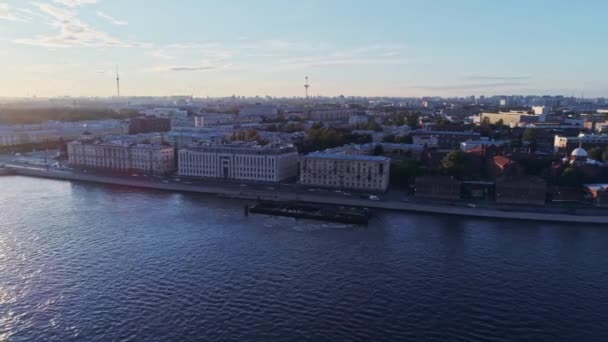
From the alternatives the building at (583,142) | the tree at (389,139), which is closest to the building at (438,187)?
the building at (583,142)

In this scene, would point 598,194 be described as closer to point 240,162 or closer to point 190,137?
point 240,162

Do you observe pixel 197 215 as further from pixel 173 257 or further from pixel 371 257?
pixel 371 257

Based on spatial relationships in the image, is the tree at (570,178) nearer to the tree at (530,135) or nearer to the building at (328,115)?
the tree at (530,135)

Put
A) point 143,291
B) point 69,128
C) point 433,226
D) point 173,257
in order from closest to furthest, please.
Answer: point 143,291
point 173,257
point 433,226
point 69,128

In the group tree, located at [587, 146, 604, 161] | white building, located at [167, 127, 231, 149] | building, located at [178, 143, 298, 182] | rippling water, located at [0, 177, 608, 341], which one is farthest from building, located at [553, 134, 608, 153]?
white building, located at [167, 127, 231, 149]

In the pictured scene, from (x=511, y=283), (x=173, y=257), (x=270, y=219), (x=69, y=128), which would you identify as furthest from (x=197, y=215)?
(x=69, y=128)

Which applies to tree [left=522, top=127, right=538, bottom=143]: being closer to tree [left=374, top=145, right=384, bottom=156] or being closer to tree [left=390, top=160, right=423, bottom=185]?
tree [left=374, top=145, right=384, bottom=156]

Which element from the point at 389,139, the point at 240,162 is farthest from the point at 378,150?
the point at 240,162
